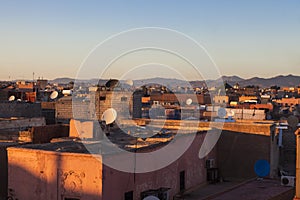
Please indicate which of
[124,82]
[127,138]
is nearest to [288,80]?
[124,82]

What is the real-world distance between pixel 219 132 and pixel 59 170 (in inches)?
271

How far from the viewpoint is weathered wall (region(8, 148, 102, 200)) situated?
906 centimetres

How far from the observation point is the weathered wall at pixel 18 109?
64.7ft

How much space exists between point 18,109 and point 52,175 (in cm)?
1161

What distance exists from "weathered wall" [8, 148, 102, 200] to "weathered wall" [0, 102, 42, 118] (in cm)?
1026

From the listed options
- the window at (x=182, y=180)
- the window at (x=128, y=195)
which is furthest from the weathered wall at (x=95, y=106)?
the window at (x=128, y=195)

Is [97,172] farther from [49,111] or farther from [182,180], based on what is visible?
[49,111]

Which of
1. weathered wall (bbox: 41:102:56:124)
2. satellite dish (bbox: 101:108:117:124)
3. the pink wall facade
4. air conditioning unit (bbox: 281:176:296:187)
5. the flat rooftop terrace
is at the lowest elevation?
the flat rooftop terrace

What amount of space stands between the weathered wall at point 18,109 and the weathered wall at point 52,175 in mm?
10263

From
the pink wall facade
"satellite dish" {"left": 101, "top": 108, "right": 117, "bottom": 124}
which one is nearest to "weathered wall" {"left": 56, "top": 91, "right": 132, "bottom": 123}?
"satellite dish" {"left": 101, "top": 108, "right": 117, "bottom": 124}

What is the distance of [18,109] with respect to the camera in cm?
2031

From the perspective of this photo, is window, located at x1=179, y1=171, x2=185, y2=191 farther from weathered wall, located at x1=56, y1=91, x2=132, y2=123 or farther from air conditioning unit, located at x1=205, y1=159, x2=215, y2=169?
weathered wall, located at x1=56, y1=91, x2=132, y2=123

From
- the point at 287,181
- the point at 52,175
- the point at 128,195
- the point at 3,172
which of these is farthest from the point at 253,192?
the point at 3,172

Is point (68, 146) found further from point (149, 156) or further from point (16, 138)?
point (16, 138)
